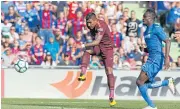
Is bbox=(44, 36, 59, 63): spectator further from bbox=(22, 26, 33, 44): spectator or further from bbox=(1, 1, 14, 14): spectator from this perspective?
bbox=(1, 1, 14, 14): spectator

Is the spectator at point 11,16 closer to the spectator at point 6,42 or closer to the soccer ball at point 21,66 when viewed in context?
the spectator at point 6,42

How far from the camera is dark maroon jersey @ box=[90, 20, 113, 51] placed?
1482 centimetres

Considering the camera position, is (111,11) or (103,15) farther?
(111,11)

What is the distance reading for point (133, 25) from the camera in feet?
74.8

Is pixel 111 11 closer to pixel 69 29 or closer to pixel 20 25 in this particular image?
pixel 69 29

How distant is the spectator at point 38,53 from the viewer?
21.5 metres

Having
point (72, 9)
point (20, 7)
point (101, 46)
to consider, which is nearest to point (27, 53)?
point (20, 7)

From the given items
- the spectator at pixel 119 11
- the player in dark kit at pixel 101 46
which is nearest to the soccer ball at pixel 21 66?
the player in dark kit at pixel 101 46

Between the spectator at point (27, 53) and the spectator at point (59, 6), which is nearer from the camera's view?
the spectator at point (27, 53)

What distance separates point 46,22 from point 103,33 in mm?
8376

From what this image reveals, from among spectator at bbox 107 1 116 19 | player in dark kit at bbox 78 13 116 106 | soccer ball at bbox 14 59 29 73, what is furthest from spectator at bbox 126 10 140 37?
player in dark kit at bbox 78 13 116 106

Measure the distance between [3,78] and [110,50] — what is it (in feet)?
17.1

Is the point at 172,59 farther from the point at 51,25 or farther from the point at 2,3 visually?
the point at 2,3

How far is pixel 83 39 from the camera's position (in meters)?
22.5
